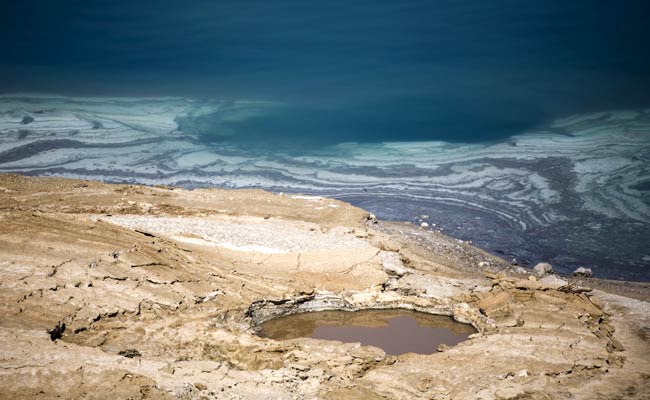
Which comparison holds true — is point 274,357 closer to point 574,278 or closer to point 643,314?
point 643,314

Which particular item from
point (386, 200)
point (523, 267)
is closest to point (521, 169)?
point (386, 200)

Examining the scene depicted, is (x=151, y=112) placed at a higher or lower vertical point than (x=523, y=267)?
higher

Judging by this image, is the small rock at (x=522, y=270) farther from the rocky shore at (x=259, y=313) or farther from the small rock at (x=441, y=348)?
the small rock at (x=441, y=348)

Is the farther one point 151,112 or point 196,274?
point 151,112

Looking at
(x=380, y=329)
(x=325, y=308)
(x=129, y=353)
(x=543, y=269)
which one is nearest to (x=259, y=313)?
(x=325, y=308)

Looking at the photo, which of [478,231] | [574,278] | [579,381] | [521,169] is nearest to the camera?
[579,381]

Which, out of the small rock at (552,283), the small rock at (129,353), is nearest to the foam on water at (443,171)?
the small rock at (552,283)

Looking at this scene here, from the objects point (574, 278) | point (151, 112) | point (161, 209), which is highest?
point (151, 112)
